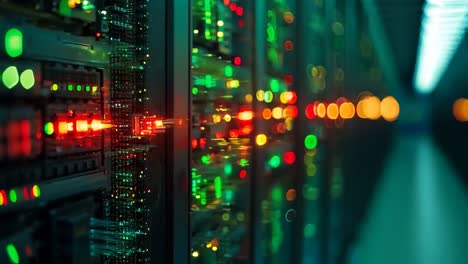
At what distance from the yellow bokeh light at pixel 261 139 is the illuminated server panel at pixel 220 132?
0.15ft

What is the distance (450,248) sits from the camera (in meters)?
4.55

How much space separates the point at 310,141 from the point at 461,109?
326 inches

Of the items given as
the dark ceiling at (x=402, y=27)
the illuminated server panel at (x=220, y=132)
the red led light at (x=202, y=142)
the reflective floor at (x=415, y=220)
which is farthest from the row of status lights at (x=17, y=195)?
the dark ceiling at (x=402, y=27)

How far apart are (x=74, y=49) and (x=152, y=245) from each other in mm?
570

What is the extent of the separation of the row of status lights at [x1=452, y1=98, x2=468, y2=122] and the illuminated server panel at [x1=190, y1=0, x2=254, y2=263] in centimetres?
874

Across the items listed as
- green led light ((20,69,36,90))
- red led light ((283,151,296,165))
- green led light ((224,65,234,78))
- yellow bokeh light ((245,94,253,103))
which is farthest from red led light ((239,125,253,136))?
green led light ((20,69,36,90))

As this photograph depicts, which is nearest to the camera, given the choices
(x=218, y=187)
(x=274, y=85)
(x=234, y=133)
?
(x=218, y=187)

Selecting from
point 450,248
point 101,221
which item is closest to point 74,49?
point 101,221

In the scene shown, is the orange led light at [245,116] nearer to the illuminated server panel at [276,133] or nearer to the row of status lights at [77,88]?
the illuminated server panel at [276,133]

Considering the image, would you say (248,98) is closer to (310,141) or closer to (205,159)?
(205,159)

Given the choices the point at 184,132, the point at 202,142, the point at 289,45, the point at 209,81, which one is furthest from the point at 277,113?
the point at 184,132

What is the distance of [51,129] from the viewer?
0.92 meters

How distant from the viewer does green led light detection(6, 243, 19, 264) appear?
820 millimetres

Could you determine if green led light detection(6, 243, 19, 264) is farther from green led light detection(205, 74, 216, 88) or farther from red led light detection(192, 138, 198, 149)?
green led light detection(205, 74, 216, 88)
